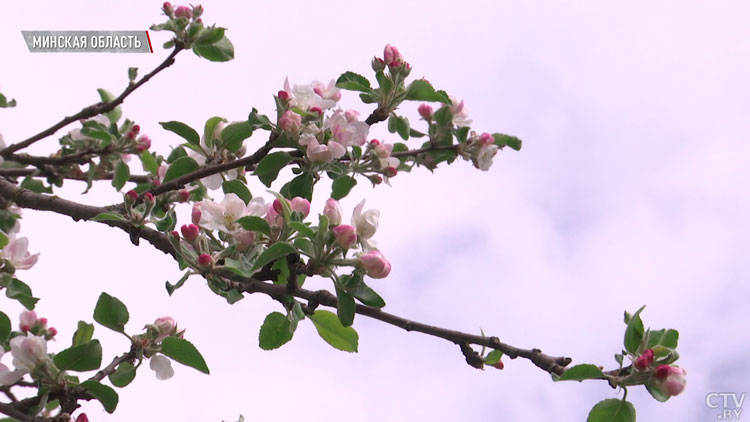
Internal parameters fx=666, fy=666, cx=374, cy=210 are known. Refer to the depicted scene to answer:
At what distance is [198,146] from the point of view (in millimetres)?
1736

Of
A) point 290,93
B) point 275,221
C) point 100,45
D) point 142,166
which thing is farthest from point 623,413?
point 100,45

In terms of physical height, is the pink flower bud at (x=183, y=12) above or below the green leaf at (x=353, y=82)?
above

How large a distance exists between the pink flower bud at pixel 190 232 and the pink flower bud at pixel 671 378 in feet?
3.03

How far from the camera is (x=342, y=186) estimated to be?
1.66 m

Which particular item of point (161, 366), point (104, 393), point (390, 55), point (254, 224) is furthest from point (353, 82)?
point (104, 393)

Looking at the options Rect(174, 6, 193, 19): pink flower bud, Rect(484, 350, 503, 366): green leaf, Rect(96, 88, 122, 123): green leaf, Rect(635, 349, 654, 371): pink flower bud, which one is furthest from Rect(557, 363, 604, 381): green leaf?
Rect(96, 88, 122, 123): green leaf

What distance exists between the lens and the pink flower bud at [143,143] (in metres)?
1.97

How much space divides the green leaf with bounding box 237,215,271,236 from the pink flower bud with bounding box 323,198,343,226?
0.44 ft

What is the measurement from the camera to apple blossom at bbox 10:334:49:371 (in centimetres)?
134

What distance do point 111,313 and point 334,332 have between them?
48cm

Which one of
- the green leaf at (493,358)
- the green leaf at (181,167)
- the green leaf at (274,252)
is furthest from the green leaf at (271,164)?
the green leaf at (493,358)

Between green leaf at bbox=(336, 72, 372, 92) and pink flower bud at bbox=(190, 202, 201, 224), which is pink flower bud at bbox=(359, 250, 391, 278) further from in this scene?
green leaf at bbox=(336, 72, 372, 92)

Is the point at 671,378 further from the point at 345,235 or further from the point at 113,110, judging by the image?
the point at 113,110

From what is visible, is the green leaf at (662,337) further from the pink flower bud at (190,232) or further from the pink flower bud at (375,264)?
the pink flower bud at (190,232)
